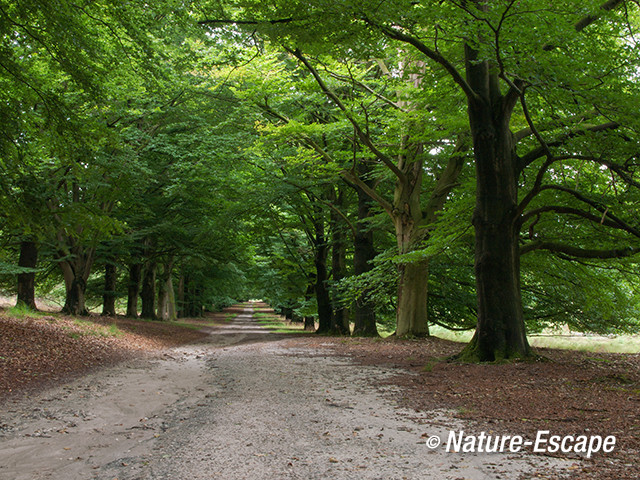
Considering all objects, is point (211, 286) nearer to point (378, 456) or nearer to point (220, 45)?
point (220, 45)

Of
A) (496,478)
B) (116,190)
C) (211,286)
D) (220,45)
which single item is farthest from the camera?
(211,286)

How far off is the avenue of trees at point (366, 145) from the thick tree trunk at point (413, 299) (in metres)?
0.06

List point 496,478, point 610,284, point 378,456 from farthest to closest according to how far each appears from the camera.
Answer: point 610,284 → point 378,456 → point 496,478

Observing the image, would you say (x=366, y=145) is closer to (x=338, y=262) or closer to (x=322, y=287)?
(x=338, y=262)

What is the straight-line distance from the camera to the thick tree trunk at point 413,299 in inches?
573

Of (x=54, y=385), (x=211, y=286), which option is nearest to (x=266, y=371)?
(x=54, y=385)

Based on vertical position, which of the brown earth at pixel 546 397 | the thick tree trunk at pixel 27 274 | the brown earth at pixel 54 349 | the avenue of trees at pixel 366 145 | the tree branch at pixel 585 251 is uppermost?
the avenue of trees at pixel 366 145

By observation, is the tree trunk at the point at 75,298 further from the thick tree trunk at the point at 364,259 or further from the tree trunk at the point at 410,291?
the tree trunk at the point at 410,291

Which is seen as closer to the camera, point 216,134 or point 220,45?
point 220,45

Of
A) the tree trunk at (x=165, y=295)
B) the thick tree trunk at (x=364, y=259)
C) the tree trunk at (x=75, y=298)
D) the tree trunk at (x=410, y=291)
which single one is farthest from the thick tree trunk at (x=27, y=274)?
the tree trunk at (x=410, y=291)

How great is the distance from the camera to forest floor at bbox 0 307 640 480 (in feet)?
12.4

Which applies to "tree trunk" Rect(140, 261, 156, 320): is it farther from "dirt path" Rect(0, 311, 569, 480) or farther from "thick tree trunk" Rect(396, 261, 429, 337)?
"dirt path" Rect(0, 311, 569, 480)

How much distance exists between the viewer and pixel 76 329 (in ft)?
43.9

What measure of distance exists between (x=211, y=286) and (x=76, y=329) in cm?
2469
